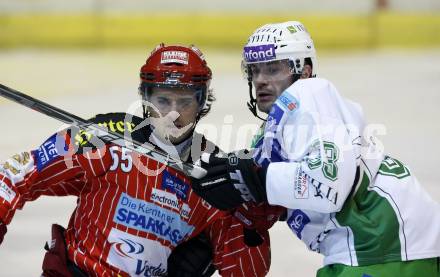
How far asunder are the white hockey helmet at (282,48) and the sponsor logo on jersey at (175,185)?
0.42 meters

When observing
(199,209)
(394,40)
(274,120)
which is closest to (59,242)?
(199,209)

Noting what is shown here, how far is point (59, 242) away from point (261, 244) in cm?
67

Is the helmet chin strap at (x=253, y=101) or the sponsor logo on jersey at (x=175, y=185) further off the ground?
the helmet chin strap at (x=253, y=101)

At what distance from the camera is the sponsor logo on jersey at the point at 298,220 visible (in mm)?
3057

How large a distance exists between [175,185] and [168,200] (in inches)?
2.2

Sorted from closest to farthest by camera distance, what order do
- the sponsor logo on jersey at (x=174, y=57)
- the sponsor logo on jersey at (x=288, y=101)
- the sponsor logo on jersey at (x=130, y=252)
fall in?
the sponsor logo on jersey at (x=288, y=101) < the sponsor logo on jersey at (x=130, y=252) < the sponsor logo on jersey at (x=174, y=57)

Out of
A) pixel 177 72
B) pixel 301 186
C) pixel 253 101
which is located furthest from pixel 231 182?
pixel 253 101

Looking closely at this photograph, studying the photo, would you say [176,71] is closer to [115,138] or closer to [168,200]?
[115,138]

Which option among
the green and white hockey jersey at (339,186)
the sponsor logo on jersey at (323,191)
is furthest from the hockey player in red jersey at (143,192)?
the sponsor logo on jersey at (323,191)

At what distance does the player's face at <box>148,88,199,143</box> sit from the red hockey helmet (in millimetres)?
28

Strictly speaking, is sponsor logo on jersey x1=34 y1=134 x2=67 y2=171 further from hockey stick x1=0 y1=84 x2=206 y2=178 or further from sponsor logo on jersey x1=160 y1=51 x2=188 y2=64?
sponsor logo on jersey x1=160 y1=51 x2=188 y2=64

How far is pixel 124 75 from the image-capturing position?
9953mm

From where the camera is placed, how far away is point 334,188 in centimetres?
286

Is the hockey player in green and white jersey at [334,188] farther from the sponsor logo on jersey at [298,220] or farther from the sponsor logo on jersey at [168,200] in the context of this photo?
the sponsor logo on jersey at [168,200]
